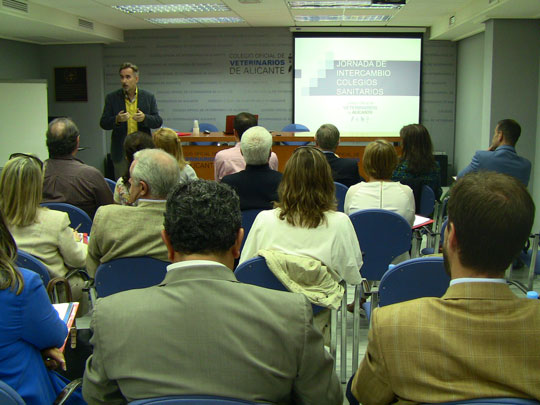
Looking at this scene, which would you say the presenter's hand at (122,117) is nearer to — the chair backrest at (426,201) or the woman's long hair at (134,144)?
the woman's long hair at (134,144)

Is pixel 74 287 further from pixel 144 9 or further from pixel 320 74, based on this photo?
pixel 320 74

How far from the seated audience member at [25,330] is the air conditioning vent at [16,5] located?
647 cm

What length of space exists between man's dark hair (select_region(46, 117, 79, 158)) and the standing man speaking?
2.15m

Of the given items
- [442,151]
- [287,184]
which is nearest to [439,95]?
[442,151]

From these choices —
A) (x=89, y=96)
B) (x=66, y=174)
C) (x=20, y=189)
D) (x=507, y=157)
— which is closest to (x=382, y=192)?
(x=507, y=157)

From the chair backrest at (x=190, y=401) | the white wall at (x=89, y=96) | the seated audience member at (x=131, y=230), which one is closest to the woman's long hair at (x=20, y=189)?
the seated audience member at (x=131, y=230)

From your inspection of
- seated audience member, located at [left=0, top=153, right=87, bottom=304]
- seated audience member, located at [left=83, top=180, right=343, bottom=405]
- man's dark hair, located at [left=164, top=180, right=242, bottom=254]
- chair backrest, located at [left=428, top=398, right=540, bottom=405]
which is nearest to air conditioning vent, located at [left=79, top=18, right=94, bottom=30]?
seated audience member, located at [left=0, top=153, right=87, bottom=304]

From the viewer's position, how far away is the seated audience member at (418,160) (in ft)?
15.5

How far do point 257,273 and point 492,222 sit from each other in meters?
1.32

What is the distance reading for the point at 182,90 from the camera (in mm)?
10852

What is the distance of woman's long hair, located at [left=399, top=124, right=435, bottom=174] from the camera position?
4.73 meters

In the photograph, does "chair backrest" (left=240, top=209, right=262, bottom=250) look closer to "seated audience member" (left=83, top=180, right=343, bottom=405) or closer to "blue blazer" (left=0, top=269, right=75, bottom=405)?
"blue blazer" (left=0, top=269, right=75, bottom=405)

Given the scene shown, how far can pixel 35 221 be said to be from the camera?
281cm

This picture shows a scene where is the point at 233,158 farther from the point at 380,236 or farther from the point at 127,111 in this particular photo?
the point at 380,236
